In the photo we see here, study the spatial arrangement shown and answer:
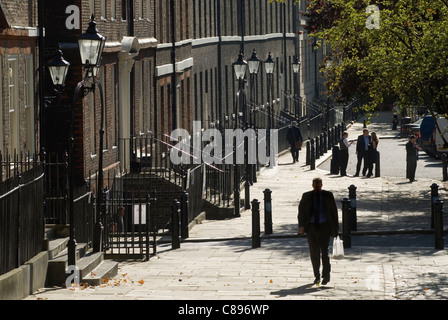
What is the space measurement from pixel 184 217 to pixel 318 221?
346 inches

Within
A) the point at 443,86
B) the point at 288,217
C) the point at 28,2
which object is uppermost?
the point at 28,2

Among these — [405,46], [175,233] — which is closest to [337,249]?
[175,233]

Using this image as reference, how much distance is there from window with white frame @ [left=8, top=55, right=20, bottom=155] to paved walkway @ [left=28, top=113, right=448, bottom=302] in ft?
11.4

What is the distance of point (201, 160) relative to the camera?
3319 cm

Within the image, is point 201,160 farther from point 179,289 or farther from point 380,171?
point 179,289

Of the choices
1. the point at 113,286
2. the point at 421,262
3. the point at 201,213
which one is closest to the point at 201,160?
the point at 201,213

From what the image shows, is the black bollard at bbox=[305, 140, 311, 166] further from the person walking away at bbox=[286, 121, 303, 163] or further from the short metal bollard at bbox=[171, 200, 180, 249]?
the short metal bollard at bbox=[171, 200, 180, 249]

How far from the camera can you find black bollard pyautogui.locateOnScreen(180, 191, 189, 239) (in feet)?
79.9

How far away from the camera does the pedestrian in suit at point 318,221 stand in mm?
16172

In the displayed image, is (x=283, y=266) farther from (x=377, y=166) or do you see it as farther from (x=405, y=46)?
(x=377, y=166)

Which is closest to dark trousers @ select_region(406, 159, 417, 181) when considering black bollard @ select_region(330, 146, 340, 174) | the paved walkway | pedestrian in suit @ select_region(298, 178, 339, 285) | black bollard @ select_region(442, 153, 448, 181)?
black bollard @ select_region(442, 153, 448, 181)

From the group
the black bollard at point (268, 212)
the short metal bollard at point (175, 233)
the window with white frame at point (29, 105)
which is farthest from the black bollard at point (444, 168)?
the window with white frame at point (29, 105)

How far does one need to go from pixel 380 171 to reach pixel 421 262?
23.2 metres

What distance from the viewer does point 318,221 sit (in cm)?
1622
